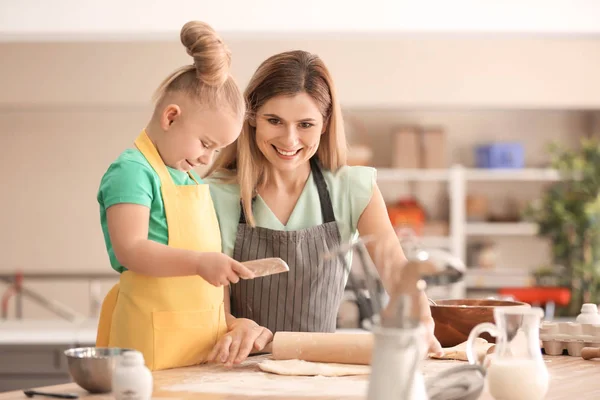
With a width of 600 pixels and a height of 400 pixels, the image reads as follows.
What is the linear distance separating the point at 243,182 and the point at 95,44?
4420 millimetres

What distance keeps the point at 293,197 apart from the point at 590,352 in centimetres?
77

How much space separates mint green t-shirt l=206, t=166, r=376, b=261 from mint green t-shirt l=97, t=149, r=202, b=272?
0.41m

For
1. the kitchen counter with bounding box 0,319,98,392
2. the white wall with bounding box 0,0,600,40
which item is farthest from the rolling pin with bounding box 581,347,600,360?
the white wall with bounding box 0,0,600,40

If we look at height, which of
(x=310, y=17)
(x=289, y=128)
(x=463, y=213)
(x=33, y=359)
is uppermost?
(x=310, y=17)

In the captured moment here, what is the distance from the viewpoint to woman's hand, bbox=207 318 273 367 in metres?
1.70

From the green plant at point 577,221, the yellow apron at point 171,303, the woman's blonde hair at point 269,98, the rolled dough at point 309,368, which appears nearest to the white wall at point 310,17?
the green plant at point 577,221

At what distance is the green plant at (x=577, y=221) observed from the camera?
5789 mm

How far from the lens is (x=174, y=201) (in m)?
1.66

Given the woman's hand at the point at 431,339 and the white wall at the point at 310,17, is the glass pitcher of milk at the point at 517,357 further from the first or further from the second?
the white wall at the point at 310,17

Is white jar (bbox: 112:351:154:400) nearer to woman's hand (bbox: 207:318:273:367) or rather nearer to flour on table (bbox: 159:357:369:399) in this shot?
flour on table (bbox: 159:357:369:399)

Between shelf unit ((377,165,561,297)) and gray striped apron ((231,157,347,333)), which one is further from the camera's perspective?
shelf unit ((377,165,561,297))

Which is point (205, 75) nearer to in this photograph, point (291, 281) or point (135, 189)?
point (135, 189)

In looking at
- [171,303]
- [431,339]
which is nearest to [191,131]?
[171,303]

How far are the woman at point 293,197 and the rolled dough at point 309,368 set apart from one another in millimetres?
341
